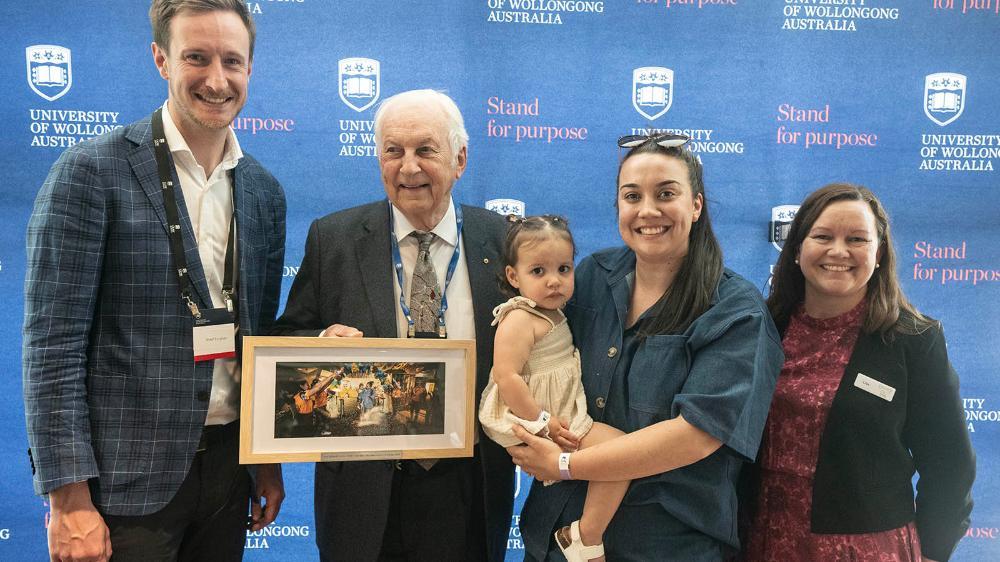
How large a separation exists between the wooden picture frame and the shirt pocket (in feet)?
1.70

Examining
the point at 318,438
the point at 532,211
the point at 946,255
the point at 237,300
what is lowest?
the point at 318,438

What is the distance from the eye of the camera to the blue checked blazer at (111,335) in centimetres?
181

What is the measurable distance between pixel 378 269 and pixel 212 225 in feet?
1.83

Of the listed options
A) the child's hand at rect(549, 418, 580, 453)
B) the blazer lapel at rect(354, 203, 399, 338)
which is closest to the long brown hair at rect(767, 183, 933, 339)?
the child's hand at rect(549, 418, 580, 453)

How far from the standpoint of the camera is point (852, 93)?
12.6ft

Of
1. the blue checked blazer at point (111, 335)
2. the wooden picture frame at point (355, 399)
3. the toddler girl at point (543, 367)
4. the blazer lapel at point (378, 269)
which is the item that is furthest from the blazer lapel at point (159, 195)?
the toddler girl at point (543, 367)

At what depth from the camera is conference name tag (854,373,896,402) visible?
2.03 meters

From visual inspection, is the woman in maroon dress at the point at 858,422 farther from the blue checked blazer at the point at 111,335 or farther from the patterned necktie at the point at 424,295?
the blue checked blazer at the point at 111,335

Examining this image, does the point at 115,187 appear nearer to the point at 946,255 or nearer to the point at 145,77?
the point at 145,77

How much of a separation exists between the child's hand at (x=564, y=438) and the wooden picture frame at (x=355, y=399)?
0.27 m

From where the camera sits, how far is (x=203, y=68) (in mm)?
1979

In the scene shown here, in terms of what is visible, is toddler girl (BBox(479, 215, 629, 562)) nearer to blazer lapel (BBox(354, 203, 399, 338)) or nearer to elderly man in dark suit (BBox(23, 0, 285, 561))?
blazer lapel (BBox(354, 203, 399, 338))

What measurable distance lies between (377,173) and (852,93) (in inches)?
116

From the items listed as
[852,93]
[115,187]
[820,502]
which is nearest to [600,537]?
[820,502]
